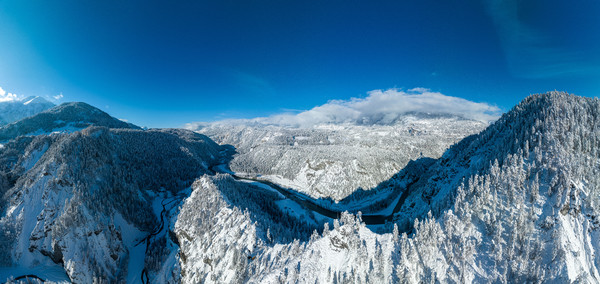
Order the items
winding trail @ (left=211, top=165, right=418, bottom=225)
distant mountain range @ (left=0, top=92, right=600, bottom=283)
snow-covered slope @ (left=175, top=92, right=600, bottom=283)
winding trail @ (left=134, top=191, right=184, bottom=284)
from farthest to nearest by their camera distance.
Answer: winding trail @ (left=211, top=165, right=418, bottom=225) < winding trail @ (left=134, top=191, right=184, bottom=284) < distant mountain range @ (left=0, top=92, right=600, bottom=283) < snow-covered slope @ (left=175, top=92, right=600, bottom=283)

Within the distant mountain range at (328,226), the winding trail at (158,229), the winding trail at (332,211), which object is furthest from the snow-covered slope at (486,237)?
the winding trail at (332,211)

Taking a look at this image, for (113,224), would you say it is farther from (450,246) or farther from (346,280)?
(450,246)

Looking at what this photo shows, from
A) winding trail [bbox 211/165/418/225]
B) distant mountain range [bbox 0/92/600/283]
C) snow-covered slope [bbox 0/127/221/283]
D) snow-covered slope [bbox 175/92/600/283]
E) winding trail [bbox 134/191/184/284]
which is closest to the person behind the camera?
snow-covered slope [bbox 175/92/600/283]

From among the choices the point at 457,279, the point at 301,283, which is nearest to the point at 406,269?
the point at 457,279

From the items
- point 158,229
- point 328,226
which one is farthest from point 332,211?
point 158,229

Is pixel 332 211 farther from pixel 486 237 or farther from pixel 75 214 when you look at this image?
pixel 75 214

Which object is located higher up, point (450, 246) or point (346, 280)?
point (450, 246)

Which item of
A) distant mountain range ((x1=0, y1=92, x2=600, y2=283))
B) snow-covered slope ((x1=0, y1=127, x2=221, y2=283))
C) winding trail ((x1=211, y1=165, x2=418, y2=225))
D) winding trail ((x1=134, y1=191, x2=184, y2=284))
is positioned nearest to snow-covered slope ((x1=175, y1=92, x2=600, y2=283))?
distant mountain range ((x1=0, y1=92, x2=600, y2=283))

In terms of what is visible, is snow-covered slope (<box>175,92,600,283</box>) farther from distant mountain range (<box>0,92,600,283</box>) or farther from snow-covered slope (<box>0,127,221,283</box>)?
snow-covered slope (<box>0,127,221,283</box>)
